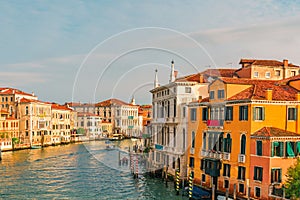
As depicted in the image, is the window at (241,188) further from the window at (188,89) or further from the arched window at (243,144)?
the window at (188,89)

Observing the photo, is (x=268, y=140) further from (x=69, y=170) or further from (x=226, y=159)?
(x=69, y=170)

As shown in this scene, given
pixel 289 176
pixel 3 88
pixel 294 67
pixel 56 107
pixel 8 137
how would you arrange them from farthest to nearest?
1. pixel 56 107
2. pixel 3 88
3. pixel 8 137
4. pixel 294 67
5. pixel 289 176

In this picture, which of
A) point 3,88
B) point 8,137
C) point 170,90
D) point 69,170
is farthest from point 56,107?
point 170,90

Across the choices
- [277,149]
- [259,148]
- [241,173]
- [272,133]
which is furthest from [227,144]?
[277,149]

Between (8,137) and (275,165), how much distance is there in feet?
92.0

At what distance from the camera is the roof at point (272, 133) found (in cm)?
1118

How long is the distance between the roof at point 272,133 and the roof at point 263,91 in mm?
863

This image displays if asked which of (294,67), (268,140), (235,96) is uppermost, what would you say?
(294,67)

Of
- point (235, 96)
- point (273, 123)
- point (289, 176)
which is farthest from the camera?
point (235, 96)

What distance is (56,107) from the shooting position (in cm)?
4503

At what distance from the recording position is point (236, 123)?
12.3m

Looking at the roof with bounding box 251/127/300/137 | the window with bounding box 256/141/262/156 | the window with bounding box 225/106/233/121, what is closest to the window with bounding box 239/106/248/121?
the window with bounding box 225/106/233/121

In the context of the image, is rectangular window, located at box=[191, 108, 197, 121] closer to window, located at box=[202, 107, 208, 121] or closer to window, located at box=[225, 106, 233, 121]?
window, located at box=[202, 107, 208, 121]

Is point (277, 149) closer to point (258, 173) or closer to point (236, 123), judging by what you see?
point (258, 173)
